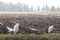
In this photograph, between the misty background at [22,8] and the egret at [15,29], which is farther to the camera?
the misty background at [22,8]

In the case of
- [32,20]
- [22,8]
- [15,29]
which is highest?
[22,8]

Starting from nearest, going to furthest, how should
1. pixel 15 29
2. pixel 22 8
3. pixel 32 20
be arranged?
1. pixel 15 29
2. pixel 32 20
3. pixel 22 8

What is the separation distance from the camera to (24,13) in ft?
18.6

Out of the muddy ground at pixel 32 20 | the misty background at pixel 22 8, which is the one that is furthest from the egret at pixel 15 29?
the misty background at pixel 22 8

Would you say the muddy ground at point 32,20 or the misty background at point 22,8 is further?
the misty background at point 22,8

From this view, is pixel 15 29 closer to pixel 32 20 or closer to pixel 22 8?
pixel 32 20

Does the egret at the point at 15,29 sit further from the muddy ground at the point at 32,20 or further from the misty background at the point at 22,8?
the misty background at the point at 22,8

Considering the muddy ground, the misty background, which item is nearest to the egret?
the muddy ground

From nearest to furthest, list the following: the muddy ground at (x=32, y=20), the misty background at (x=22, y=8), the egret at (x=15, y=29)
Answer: the egret at (x=15, y=29)
the muddy ground at (x=32, y=20)
the misty background at (x=22, y=8)

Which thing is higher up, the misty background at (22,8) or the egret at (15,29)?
the misty background at (22,8)

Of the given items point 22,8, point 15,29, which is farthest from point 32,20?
point 15,29

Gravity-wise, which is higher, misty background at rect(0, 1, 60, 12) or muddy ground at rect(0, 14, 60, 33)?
misty background at rect(0, 1, 60, 12)

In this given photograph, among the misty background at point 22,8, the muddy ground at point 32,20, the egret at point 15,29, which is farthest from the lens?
the misty background at point 22,8

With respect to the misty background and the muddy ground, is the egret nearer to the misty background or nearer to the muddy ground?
the muddy ground
